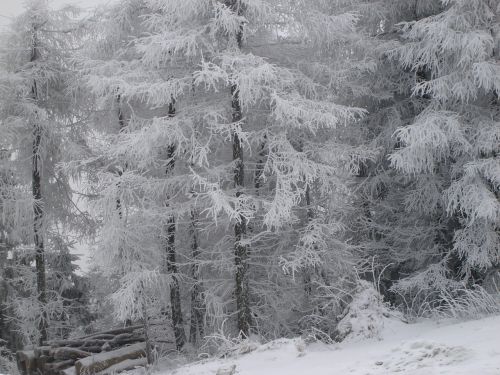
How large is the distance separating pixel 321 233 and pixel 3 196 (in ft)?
30.2

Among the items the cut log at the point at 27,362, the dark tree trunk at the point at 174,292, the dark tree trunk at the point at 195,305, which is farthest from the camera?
the dark tree trunk at the point at 195,305

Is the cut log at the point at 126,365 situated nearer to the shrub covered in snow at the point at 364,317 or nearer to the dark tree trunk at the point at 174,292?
the dark tree trunk at the point at 174,292

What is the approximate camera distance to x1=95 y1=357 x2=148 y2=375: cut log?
31.9 feet

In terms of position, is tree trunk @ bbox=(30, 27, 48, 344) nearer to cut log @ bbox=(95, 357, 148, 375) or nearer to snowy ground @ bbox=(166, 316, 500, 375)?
cut log @ bbox=(95, 357, 148, 375)

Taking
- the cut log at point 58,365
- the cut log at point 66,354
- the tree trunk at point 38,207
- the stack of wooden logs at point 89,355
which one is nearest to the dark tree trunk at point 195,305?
the stack of wooden logs at point 89,355

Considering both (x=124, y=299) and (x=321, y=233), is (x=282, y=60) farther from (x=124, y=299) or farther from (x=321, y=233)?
(x=124, y=299)

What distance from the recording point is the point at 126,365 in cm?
1018

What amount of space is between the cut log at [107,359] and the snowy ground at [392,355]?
8.69 feet

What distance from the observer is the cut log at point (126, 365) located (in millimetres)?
9710

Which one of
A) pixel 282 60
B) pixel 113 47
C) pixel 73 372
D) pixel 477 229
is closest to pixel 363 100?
pixel 282 60

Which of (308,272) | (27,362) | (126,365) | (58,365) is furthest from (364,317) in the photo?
(27,362)

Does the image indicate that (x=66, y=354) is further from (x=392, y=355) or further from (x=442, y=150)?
(x=442, y=150)

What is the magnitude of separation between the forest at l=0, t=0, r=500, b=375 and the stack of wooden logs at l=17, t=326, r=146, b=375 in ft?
1.59

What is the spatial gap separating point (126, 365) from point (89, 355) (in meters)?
0.95
